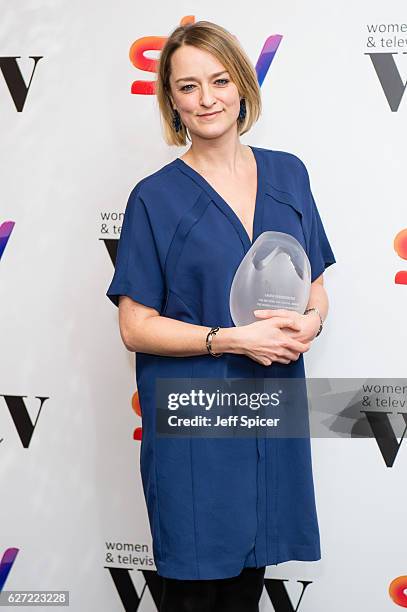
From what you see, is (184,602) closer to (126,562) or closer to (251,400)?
(251,400)

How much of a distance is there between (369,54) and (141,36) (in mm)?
449

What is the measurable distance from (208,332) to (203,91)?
342mm

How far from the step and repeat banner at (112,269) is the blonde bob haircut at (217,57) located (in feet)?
1.19

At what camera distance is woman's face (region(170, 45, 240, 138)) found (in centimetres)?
117

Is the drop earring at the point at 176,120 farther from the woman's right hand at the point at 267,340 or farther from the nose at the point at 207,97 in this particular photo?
the woman's right hand at the point at 267,340

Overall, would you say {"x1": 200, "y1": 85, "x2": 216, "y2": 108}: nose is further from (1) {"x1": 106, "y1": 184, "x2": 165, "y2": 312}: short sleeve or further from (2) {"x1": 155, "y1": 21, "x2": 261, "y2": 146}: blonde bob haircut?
(1) {"x1": 106, "y1": 184, "x2": 165, "y2": 312}: short sleeve

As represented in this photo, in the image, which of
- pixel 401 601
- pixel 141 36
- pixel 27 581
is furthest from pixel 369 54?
pixel 27 581

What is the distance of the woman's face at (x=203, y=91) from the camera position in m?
1.17

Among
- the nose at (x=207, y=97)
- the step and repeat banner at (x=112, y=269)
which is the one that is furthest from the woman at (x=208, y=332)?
the step and repeat banner at (x=112, y=269)

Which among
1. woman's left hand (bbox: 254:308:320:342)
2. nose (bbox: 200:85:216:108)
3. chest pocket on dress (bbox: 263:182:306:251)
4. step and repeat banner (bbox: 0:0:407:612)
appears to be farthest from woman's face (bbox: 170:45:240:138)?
step and repeat banner (bbox: 0:0:407:612)

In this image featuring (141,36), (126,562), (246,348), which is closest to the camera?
(246,348)

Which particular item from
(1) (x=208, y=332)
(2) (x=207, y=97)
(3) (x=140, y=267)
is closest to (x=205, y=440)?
(1) (x=208, y=332)

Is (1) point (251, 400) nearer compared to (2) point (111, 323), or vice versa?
(1) point (251, 400)

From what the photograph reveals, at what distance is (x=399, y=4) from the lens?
1.52 m
